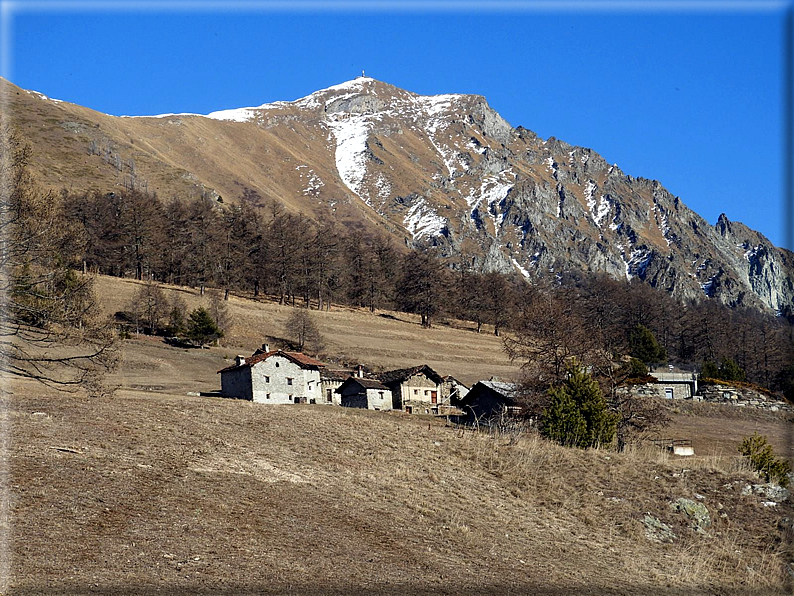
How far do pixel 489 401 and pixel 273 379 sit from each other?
1784 cm

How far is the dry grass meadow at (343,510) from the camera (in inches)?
685

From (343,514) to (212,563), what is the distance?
5.91 meters

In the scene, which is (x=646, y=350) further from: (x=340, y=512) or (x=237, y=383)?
(x=340, y=512)

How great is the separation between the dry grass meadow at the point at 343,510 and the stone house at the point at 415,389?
27999 mm

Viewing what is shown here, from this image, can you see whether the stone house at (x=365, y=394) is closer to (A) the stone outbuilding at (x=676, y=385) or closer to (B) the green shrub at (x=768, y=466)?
(A) the stone outbuilding at (x=676, y=385)

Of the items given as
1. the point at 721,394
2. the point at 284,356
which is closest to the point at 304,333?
the point at 284,356

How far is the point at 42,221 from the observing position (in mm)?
27562

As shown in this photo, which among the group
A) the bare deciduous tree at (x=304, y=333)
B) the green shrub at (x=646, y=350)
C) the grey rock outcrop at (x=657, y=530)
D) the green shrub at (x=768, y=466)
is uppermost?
the bare deciduous tree at (x=304, y=333)

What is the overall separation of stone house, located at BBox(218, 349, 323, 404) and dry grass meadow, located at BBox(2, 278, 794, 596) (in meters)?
24.1

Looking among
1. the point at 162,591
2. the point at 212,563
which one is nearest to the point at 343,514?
the point at 212,563

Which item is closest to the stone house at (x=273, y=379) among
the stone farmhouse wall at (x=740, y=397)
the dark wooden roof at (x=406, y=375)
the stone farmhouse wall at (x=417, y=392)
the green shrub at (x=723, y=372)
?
the dark wooden roof at (x=406, y=375)

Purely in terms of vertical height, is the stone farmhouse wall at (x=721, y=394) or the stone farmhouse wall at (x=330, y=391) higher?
the stone farmhouse wall at (x=330, y=391)

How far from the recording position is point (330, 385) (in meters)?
70.8

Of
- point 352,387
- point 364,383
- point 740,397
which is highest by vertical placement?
point 364,383
